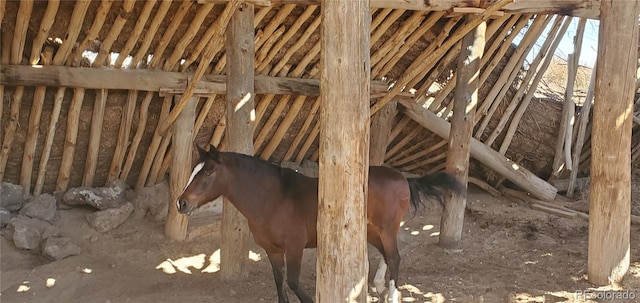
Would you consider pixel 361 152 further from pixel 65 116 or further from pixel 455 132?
pixel 65 116

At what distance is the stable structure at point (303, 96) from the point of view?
9.80ft

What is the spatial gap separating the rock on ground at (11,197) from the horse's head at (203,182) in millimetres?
2500

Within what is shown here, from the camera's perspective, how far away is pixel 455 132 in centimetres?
579

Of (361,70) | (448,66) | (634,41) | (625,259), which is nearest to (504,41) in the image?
(448,66)

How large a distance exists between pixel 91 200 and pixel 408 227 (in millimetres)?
3516

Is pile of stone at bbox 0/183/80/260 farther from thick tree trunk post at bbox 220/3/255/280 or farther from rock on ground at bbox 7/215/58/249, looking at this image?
thick tree trunk post at bbox 220/3/255/280

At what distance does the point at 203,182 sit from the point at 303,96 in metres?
2.57

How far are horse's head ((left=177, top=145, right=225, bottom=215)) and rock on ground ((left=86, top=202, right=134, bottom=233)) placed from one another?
2.25 m

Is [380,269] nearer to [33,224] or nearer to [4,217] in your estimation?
[33,224]

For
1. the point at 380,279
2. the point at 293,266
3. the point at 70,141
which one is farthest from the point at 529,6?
the point at 70,141

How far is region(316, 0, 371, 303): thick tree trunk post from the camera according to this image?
9.58ft

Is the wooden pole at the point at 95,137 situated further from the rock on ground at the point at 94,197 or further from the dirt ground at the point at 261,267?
the dirt ground at the point at 261,267

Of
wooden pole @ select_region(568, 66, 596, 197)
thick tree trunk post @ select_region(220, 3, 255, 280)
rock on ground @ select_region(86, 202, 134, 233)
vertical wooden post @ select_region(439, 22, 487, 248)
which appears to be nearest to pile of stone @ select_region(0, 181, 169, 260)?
rock on ground @ select_region(86, 202, 134, 233)

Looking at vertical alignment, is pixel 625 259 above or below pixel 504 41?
below
